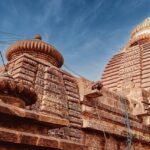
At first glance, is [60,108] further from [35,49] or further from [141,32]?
[141,32]

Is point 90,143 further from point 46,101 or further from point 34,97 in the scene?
point 34,97

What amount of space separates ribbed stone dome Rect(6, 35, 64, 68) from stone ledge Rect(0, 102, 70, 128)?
28.6 feet

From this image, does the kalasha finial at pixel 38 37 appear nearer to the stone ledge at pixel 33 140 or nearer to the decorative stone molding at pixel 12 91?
the decorative stone molding at pixel 12 91

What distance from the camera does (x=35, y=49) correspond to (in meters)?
12.1

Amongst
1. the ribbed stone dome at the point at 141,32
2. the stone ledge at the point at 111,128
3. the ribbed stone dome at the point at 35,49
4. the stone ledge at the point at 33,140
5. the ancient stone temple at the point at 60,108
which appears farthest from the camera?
the ribbed stone dome at the point at 141,32

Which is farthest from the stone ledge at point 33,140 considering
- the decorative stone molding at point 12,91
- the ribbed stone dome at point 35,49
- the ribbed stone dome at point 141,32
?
the ribbed stone dome at point 141,32

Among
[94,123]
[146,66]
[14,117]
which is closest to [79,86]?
[94,123]

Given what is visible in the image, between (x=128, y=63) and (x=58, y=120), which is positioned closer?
(x=58, y=120)

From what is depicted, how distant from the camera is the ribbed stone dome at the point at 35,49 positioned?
474 inches

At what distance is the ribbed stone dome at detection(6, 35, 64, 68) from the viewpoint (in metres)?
12.0

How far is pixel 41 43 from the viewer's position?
12227 millimetres

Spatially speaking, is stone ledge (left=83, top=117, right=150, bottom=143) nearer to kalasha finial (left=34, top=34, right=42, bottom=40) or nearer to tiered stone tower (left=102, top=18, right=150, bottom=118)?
tiered stone tower (left=102, top=18, right=150, bottom=118)

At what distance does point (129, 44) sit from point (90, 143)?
17029mm

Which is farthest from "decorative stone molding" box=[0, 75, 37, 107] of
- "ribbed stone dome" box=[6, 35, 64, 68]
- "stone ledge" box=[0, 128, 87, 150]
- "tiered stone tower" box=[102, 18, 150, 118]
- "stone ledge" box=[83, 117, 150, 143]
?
"tiered stone tower" box=[102, 18, 150, 118]
